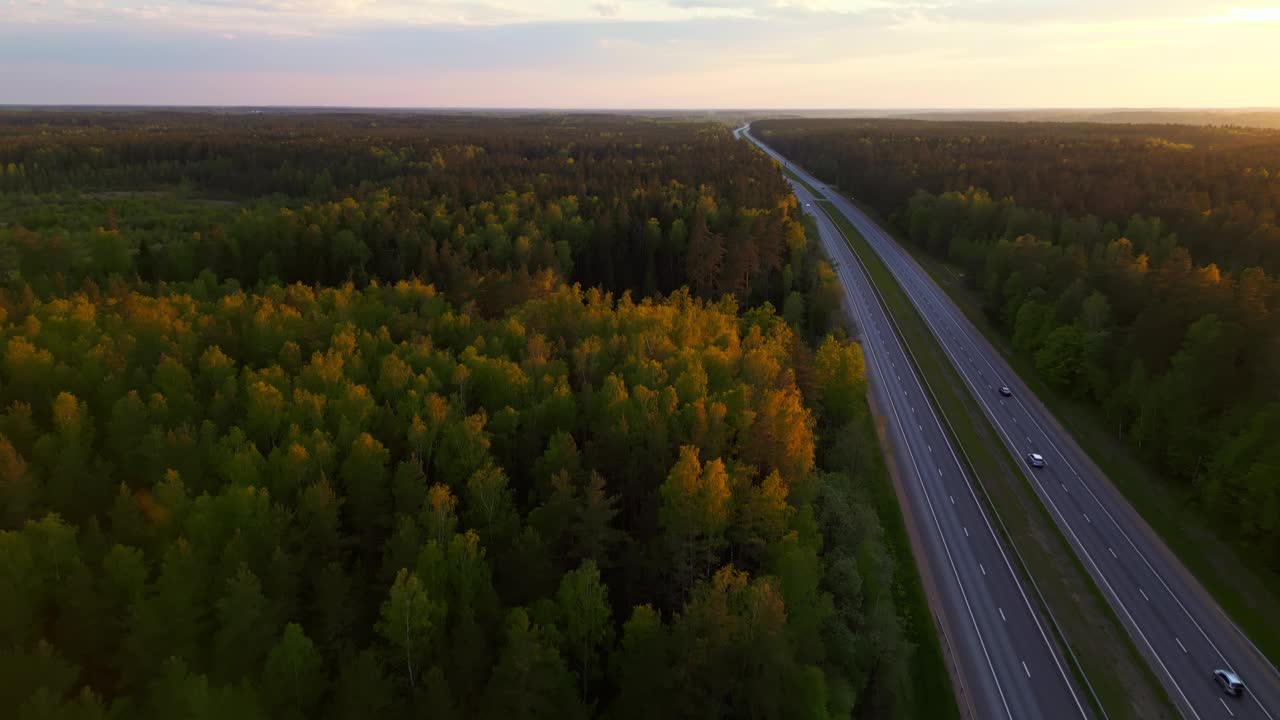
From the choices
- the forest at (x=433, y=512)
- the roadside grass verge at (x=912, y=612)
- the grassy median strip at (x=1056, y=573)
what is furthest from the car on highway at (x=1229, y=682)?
the forest at (x=433, y=512)

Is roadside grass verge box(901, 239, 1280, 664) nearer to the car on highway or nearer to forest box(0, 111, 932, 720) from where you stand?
the car on highway

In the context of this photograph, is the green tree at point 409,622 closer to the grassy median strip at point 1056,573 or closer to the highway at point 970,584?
the highway at point 970,584

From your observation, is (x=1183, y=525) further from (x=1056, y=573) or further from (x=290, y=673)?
(x=290, y=673)

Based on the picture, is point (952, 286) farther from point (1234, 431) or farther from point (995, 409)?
point (1234, 431)

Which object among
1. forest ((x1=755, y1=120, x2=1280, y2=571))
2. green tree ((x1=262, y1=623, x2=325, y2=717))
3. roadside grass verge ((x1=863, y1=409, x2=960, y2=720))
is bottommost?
roadside grass verge ((x1=863, y1=409, x2=960, y2=720))

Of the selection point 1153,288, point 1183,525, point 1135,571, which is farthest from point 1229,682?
point 1153,288

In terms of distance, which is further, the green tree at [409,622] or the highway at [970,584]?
the highway at [970,584]

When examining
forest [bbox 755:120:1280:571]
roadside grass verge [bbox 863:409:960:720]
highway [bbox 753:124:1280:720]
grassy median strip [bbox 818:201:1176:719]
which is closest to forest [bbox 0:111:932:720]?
roadside grass verge [bbox 863:409:960:720]
